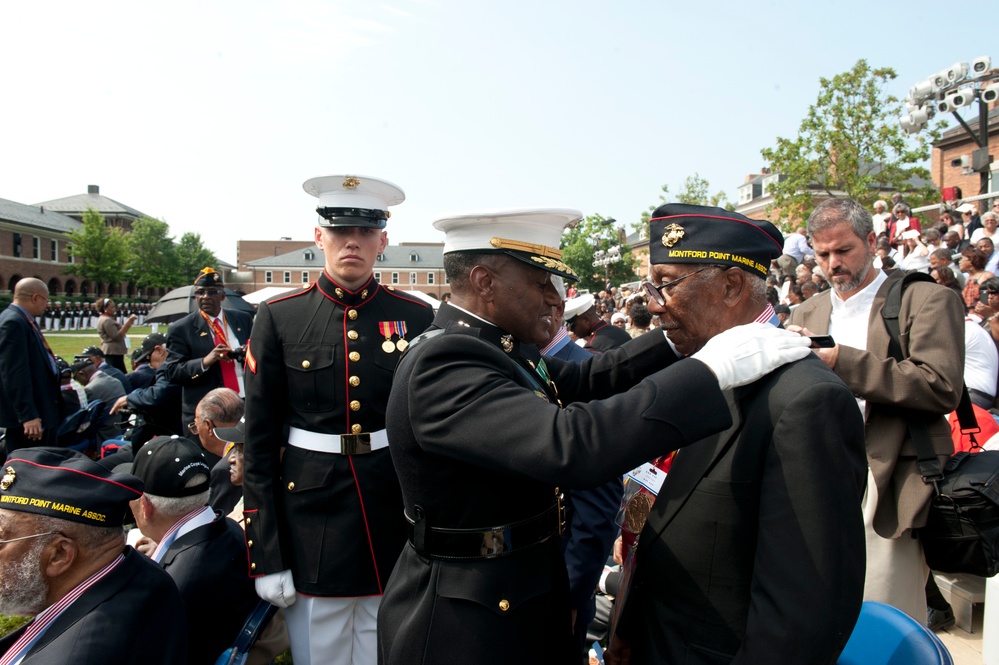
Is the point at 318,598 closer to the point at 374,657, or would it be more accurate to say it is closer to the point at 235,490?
the point at 374,657

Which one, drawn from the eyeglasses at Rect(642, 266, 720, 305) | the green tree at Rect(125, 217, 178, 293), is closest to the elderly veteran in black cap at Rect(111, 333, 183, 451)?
the eyeglasses at Rect(642, 266, 720, 305)

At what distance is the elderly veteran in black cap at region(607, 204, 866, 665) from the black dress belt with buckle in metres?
0.35

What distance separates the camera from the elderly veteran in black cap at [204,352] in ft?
18.9

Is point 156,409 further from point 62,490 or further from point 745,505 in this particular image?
point 745,505

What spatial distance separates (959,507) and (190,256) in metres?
91.0

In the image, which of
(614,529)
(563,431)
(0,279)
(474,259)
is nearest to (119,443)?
(614,529)

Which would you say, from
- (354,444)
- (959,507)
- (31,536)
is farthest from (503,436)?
(959,507)

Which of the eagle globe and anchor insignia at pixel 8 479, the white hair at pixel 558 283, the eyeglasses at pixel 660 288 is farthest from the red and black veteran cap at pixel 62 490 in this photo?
the eyeglasses at pixel 660 288

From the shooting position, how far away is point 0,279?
55625 millimetres

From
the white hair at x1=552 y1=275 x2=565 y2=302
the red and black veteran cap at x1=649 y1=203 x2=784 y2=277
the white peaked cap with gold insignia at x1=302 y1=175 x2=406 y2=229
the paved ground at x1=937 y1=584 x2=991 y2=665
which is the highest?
the white peaked cap with gold insignia at x1=302 y1=175 x2=406 y2=229

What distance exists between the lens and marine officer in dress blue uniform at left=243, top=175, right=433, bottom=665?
113 inches

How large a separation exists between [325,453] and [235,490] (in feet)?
5.59

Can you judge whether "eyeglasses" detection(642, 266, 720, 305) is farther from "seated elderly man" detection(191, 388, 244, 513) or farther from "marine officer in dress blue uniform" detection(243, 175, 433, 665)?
"seated elderly man" detection(191, 388, 244, 513)

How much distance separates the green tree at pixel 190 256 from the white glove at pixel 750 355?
84.4 m
